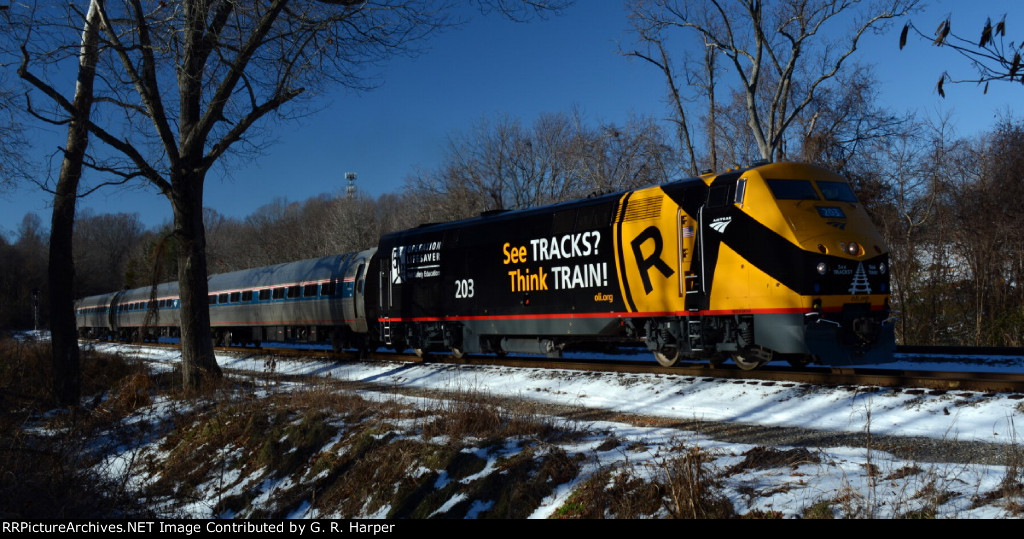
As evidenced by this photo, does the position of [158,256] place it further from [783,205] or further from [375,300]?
[783,205]

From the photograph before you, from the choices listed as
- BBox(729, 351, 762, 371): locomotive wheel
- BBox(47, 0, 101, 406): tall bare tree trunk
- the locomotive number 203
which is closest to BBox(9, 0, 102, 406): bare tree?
BBox(47, 0, 101, 406): tall bare tree trunk

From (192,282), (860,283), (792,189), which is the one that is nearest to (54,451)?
(192,282)

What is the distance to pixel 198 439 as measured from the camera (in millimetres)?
10625

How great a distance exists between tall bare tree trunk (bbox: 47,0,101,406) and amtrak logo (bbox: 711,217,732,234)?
12.8 meters

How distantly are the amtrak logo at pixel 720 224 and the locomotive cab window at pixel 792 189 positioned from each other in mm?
855

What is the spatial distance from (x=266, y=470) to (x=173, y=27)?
362 inches

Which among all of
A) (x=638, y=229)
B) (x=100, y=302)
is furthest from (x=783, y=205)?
(x=100, y=302)

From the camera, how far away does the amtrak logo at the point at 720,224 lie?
1159 centimetres

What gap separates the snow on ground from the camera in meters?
5.03

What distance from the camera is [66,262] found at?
15438 millimetres

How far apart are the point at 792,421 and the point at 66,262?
15315mm

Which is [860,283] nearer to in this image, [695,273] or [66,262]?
[695,273]

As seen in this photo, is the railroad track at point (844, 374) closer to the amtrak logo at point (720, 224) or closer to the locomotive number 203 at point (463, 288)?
the locomotive number 203 at point (463, 288)

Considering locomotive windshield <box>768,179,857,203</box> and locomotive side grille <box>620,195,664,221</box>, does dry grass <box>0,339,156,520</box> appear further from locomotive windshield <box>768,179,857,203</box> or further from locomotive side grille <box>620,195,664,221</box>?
locomotive windshield <box>768,179,857,203</box>
